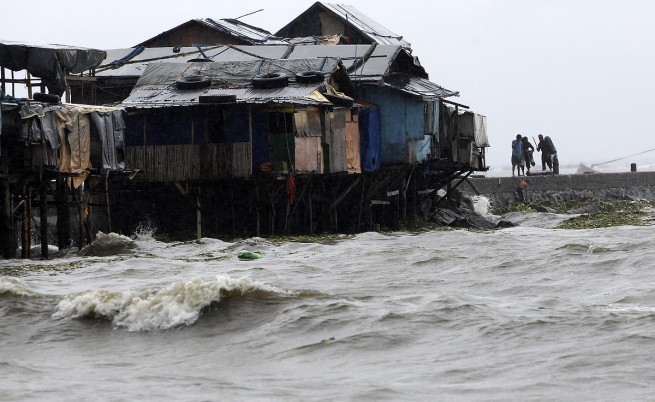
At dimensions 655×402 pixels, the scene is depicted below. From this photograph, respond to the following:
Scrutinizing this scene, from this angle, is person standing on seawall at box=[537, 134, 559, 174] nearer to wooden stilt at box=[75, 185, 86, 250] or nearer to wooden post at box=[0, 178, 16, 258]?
wooden stilt at box=[75, 185, 86, 250]

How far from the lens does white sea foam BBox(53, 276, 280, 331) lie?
12258mm

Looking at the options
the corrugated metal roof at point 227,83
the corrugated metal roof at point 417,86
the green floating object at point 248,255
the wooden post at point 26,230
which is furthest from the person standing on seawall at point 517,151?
the wooden post at point 26,230

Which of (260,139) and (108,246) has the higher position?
(260,139)

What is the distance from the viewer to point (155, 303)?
499 inches

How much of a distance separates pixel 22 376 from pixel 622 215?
79.6 ft

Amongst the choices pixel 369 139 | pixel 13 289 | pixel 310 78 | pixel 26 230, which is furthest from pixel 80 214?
pixel 369 139

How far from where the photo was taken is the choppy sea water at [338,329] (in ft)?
29.9

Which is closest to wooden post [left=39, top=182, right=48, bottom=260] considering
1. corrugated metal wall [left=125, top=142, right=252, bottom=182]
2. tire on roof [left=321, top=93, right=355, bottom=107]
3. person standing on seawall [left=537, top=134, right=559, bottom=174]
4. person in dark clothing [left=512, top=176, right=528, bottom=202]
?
corrugated metal wall [left=125, top=142, right=252, bottom=182]

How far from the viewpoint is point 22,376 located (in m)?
9.90

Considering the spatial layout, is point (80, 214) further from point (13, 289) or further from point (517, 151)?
point (517, 151)

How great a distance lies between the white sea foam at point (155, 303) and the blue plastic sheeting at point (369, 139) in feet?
51.5

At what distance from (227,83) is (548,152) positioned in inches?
683

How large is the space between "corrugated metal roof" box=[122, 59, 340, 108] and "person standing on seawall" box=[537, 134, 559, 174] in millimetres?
13754

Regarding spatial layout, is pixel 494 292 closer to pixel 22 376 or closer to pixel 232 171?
pixel 22 376
